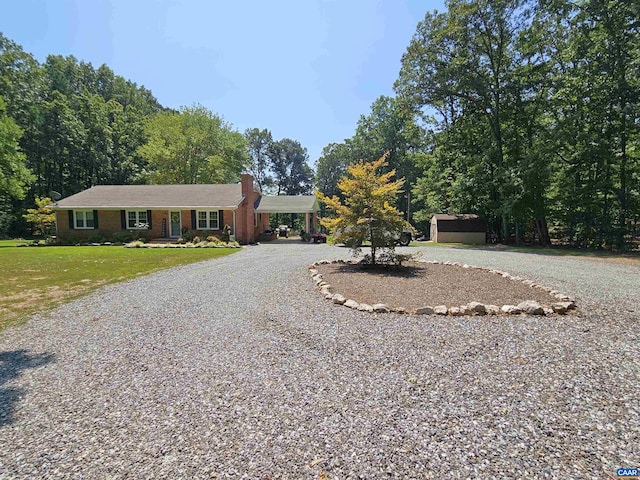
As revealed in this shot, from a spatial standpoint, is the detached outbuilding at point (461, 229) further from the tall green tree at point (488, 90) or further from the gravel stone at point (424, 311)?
the gravel stone at point (424, 311)

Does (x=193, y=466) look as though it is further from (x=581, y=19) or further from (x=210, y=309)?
(x=581, y=19)

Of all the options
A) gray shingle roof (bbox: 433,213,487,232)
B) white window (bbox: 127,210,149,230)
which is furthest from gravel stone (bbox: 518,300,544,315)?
white window (bbox: 127,210,149,230)

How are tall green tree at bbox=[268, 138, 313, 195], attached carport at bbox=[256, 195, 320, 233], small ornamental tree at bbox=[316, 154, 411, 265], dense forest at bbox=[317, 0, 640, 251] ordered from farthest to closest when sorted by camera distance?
1. tall green tree at bbox=[268, 138, 313, 195]
2. attached carport at bbox=[256, 195, 320, 233]
3. dense forest at bbox=[317, 0, 640, 251]
4. small ornamental tree at bbox=[316, 154, 411, 265]

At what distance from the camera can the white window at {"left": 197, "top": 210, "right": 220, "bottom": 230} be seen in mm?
22141

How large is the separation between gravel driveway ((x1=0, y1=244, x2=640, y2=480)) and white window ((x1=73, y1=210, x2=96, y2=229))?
1984 centimetres

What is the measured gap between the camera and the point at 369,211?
33.0 feet

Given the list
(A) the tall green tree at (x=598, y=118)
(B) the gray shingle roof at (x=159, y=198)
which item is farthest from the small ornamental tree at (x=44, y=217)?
(A) the tall green tree at (x=598, y=118)

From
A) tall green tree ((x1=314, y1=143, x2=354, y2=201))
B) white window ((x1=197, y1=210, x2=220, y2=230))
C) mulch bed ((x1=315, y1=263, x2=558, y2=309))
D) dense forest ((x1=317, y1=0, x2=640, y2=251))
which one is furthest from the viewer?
tall green tree ((x1=314, y1=143, x2=354, y2=201))

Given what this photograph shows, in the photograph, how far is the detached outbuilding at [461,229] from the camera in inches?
997

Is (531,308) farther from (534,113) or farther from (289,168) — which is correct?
(289,168)

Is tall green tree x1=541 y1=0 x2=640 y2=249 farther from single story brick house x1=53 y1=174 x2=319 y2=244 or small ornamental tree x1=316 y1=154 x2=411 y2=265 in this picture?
single story brick house x1=53 y1=174 x2=319 y2=244

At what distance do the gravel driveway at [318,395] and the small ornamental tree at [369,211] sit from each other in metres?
4.64

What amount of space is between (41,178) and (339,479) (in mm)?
43881

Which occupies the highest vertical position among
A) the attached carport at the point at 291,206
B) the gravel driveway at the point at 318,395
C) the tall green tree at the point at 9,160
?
the tall green tree at the point at 9,160
